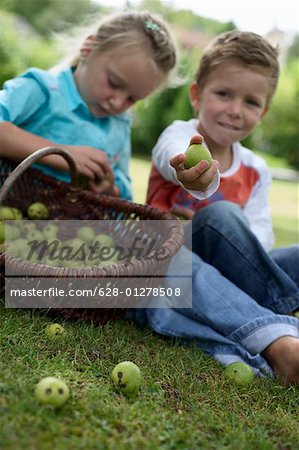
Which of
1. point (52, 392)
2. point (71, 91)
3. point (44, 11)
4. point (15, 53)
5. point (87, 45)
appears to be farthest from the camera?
point (44, 11)

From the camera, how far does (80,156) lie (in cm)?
305

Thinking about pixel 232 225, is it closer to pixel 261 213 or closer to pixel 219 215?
pixel 219 215

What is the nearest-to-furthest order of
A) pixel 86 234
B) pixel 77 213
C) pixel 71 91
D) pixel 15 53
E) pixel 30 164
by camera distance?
pixel 30 164 → pixel 86 234 → pixel 77 213 → pixel 71 91 → pixel 15 53

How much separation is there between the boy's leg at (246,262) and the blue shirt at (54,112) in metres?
0.97

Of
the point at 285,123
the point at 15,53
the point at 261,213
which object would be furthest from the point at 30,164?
the point at 285,123

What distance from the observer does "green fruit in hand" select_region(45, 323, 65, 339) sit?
2.17 metres

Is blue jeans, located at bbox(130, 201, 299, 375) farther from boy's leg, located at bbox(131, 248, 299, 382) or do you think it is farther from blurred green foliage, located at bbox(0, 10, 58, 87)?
blurred green foliage, located at bbox(0, 10, 58, 87)

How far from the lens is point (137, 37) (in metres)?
3.36

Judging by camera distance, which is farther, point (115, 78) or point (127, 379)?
point (115, 78)

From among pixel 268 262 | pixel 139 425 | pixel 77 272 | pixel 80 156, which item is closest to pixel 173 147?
pixel 80 156

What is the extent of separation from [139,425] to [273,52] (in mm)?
2367

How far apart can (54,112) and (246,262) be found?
4.51ft

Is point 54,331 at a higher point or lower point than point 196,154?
lower

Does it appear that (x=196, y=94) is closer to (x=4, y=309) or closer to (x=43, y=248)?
(x=43, y=248)
